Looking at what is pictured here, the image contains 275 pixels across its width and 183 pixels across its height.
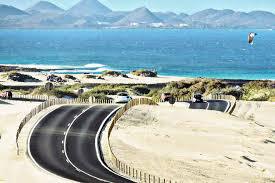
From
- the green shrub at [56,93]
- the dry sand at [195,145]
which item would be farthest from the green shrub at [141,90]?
the dry sand at [195,145]

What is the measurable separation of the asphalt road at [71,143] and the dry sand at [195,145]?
85.2 inches

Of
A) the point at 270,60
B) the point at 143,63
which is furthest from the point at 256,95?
the point at 270,60

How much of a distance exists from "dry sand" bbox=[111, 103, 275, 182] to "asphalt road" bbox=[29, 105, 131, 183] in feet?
7.10

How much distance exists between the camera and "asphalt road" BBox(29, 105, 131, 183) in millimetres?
34125

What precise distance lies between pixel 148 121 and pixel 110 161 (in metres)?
13.1

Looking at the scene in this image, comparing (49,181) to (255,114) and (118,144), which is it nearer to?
(118,144)

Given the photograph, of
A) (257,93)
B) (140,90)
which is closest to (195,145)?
(257,93)

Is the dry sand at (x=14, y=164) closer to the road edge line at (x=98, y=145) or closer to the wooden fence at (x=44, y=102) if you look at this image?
the wooden fence at (x=44, y=102)

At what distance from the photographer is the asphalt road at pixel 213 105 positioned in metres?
57.1

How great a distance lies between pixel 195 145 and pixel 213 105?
58.3 feet

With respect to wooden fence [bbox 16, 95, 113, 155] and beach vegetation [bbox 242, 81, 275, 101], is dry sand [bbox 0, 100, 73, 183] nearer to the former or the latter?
wooden fence [bbox 16, 95, 113, 155]

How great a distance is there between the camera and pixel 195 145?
137 feet

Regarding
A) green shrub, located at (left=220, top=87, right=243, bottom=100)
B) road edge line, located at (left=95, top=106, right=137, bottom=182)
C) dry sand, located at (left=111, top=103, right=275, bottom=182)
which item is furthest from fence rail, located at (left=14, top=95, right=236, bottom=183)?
green shrub, located at (left=220, top=87, right=243, bottom=100)

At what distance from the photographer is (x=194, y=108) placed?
187 ft
